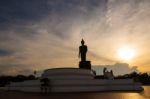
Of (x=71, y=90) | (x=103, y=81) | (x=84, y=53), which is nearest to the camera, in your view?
(x=71, y=90)

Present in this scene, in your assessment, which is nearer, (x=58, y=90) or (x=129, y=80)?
(x=58, y=90)

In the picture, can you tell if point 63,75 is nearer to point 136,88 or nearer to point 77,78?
point 77,78

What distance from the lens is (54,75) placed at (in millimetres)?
43781

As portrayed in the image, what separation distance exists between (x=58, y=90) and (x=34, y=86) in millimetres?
4979

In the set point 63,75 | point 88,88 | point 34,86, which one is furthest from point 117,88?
point 34,86

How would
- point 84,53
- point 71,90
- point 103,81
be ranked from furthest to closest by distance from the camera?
point 84,53 < point 103,81 < point 71,90

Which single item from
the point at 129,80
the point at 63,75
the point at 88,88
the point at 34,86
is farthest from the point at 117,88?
the point at 34,86

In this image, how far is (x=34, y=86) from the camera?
149ft

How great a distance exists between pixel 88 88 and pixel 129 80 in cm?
760

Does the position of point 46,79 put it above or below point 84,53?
below

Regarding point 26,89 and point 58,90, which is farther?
point 26,89

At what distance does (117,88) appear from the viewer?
151ft

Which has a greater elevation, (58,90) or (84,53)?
(84,53)

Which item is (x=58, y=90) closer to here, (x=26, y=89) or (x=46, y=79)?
(x=46, y=79)
